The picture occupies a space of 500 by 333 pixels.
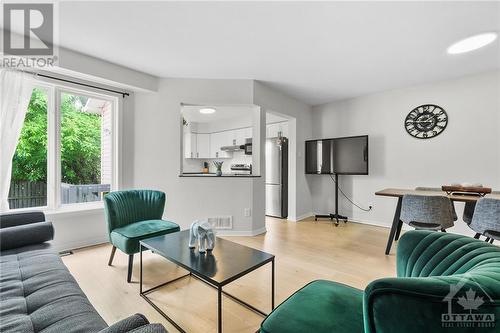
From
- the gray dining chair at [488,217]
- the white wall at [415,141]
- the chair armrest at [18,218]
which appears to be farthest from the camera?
the white wall at [415,141]

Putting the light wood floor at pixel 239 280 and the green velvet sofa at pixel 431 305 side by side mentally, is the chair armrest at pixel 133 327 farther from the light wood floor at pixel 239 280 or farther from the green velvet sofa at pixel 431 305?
the light wood floor at pixel 239 280

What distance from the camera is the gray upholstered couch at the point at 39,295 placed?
92cm

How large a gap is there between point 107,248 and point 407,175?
185 inches

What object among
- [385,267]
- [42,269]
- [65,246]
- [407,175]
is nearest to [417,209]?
[385,267]

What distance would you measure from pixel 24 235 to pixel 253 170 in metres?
2.67

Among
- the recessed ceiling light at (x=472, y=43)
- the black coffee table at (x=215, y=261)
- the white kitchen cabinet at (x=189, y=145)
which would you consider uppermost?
the recessed ceiling light at (x=472, y=43)

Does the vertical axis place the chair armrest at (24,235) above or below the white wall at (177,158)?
below

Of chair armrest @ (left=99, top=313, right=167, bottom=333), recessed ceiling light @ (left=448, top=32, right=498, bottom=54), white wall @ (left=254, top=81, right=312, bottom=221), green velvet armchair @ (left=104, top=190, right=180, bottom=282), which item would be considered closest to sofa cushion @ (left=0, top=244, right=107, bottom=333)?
chair armrest @ (left=99, top=313, right=167, bottom=333)

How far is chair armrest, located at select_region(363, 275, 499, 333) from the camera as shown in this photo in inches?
22.8

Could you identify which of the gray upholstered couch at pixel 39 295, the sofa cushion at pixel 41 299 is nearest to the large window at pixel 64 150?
the gray upholstered couch at pixel 39 295

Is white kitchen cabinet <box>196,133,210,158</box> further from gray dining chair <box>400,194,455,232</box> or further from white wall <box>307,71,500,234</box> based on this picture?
gray dining chair <box>400,194,455,232</box>

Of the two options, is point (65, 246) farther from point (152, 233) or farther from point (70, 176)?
point (152, 233)

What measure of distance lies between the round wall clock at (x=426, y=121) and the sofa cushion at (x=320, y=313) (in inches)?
142

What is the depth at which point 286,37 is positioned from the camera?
2379mm
